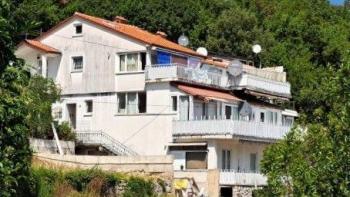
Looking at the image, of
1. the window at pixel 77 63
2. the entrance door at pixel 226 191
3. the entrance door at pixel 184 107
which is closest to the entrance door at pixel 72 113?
the window at pixel 77 63

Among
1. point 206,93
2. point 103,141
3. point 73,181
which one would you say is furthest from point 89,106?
point 73,181

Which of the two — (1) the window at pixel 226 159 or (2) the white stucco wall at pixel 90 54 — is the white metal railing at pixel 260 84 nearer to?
(1) the window at pixel 226 159

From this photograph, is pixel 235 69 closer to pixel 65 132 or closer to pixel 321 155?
pixel 65 132

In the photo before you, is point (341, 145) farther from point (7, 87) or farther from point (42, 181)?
point (42, 181)

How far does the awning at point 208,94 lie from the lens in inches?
1923

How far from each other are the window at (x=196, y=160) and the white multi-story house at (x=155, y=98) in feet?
0.18

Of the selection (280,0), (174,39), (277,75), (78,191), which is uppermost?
(280,0)

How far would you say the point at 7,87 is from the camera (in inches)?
733

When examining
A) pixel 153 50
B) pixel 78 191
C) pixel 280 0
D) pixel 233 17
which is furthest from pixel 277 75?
pixel 280 0

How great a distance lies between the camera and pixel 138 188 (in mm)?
38969

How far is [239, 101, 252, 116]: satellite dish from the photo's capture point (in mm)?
52156

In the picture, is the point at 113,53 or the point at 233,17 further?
the point at 233,17

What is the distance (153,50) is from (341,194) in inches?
1213

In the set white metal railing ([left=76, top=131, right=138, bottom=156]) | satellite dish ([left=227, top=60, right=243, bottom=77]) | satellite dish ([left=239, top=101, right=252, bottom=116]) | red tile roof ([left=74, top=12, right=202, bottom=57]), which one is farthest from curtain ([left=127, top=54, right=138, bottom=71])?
satellite dish ([left=239, top=101, right=252, bottom=116])
